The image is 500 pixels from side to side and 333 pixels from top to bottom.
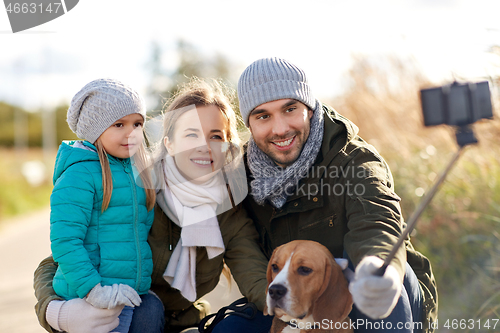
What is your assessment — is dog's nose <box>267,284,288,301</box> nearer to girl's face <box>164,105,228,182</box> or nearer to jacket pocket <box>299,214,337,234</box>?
jacket pocket <box>299,214,337,234</box>

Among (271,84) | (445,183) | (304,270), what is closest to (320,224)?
(304,270)

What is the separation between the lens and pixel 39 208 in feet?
51.8

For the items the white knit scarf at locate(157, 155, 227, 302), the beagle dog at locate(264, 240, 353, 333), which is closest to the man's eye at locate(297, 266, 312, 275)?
the beagle dog at locate(264, 240, 353, 333)

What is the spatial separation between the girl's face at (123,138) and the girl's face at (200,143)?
0.91ft

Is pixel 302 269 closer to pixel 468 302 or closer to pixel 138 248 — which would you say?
pixel 138 248

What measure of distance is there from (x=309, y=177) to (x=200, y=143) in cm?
72

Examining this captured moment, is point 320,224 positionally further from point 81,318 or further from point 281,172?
point 81,318

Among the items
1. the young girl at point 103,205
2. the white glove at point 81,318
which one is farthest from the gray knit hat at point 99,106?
the white glove at point 81,318

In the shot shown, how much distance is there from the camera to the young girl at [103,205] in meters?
2.32

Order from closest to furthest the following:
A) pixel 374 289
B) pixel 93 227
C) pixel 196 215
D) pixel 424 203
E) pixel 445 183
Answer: pixel 424 203
pixel 374 289
pixel 93 227
pixel 196 215
pixel 445 183

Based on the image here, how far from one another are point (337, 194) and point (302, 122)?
496 millimetres

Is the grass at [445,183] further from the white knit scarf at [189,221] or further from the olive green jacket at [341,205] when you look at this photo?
the white knit scarf at [189,221]

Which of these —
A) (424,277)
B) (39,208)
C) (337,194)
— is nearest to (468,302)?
(424,277)

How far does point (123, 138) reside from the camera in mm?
2652
